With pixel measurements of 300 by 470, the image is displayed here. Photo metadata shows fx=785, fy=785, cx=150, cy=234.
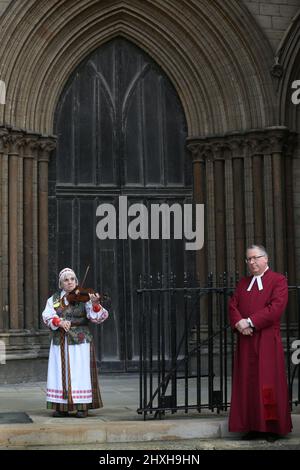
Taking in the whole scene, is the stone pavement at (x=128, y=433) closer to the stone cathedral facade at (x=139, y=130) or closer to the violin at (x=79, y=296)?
the violin at (x=79, y=296)

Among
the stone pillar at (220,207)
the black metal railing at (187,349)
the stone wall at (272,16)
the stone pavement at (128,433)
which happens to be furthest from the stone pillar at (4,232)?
the stone wall at (272,16)

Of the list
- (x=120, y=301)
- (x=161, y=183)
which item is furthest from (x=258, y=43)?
(x=120, y=301)

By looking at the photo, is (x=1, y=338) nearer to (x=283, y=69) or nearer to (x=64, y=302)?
(x=64, y=302)

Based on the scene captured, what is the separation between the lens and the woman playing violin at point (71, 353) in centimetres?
794

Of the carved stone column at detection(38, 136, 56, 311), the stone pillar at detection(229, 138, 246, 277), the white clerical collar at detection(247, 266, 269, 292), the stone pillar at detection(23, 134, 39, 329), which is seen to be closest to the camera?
the white clerical collar at detection(247, 266, 269, 292)

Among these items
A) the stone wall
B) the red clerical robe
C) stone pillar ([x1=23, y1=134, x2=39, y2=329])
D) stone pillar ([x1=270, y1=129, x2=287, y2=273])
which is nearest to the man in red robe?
the red clerical robe

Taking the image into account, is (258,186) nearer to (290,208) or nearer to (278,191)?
(278,191)

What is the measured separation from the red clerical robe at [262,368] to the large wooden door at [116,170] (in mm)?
5653

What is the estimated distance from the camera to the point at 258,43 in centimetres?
1266

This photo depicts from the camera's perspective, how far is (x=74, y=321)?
8148 mm

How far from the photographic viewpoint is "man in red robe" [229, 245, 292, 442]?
23.2ft

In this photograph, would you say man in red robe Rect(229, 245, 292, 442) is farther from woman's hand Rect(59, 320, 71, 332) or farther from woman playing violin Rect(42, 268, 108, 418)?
woman's hand Rect(59, 320, 71, 332)

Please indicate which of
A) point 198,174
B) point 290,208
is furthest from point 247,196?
point 198,174

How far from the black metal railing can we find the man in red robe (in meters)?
0.47
